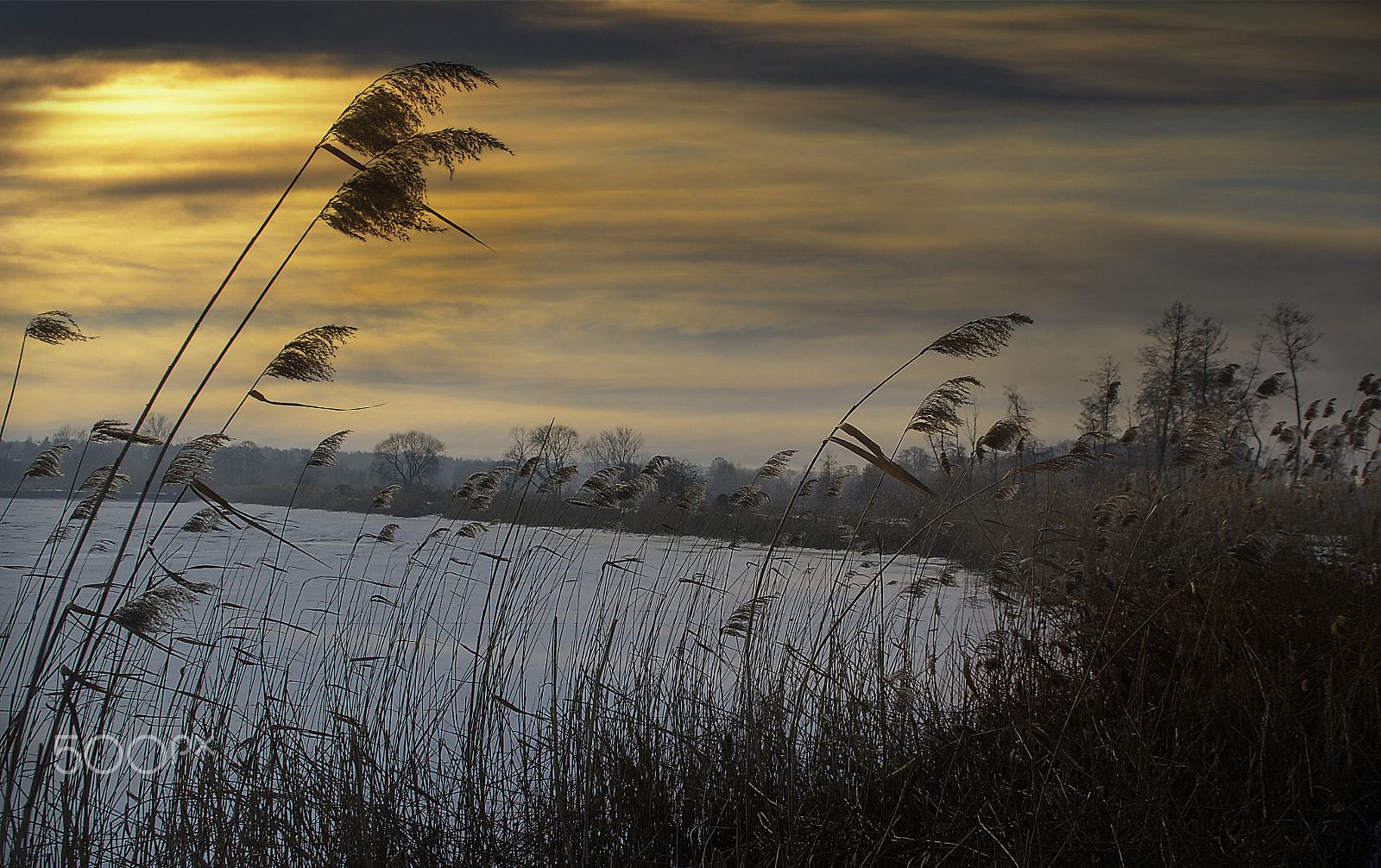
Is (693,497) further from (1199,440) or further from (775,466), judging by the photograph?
(1199,440)

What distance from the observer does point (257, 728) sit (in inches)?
121

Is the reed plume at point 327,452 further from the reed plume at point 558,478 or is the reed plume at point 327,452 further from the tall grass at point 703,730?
the reed plume at point 558,478

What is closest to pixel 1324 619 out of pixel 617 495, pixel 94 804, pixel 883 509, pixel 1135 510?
pixel 1135 510

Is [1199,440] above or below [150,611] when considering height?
above

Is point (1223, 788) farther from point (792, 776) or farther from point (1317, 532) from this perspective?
point (1317, 532)

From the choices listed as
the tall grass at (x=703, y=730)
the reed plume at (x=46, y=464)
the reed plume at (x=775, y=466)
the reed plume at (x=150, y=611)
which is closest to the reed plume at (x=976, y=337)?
the tall grass at (x=703, y=730)

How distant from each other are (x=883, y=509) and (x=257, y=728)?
24.5ft

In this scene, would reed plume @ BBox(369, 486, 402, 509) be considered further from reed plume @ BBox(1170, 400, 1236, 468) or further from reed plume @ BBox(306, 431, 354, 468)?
reed plume @ BBox(1170, 400, 1236, 468)

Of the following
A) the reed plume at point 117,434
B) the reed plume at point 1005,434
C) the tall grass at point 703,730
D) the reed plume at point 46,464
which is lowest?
the tall grass at point 703,730

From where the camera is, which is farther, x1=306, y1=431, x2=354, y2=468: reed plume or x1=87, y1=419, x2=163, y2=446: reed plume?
x1=306, y1=431, x2=354, y2=468: reed plume

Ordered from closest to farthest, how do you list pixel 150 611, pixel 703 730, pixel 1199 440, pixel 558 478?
pixel 150 611 < pixel 703 730 < pixel 558 478 < pixel 1199 440

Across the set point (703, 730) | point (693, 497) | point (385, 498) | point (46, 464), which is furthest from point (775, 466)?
point (46, 464)

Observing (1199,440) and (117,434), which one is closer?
(117,434)

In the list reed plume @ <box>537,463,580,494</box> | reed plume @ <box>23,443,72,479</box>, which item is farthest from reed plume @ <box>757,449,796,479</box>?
reed plume @ <box>23,443,72,479</box>
